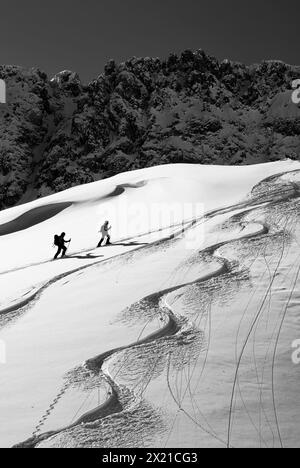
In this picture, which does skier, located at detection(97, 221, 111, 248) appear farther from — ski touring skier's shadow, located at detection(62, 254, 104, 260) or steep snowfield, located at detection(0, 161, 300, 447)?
ski touring skier's shadow, located at detection(62, 254, 104, 260)

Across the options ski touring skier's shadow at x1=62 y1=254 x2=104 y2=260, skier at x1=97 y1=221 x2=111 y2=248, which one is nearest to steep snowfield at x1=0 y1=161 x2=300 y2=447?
ski touring skier's shadow at x1=62 y1=254 x2=104 y2=260

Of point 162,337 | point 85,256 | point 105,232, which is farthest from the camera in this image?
point 105,232

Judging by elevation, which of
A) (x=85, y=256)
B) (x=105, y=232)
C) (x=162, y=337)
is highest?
(x=105, y=232)

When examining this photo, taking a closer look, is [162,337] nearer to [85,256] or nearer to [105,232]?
[85,256]

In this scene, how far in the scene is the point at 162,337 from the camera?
6785mm

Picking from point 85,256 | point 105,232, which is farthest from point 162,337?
point 105,232

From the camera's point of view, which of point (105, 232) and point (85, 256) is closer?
point (85, 256)

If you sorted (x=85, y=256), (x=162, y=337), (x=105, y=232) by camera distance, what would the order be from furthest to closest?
(x=105, y=232) → (x=85, y=256) → (x=162, y=337)

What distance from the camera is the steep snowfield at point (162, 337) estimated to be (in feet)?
16.0

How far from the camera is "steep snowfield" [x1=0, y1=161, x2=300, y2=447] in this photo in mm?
4887

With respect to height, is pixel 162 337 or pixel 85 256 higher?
pixel 85 256


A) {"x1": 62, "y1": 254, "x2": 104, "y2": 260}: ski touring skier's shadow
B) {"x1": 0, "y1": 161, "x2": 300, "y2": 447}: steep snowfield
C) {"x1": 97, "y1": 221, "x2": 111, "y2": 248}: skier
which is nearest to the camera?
{"x1": 0, "y1": 161, "x2": 300, "y2": 447}: steep snowfield

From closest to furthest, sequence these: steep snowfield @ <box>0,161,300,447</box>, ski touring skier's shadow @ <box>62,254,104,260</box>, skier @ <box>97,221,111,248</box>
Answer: steep snowfield @ <box>0,161,300,447</box>
ski touring skier's shadow @ <box>62,254,104,260</box>
skier @ <box>97,221,111,248</box>
